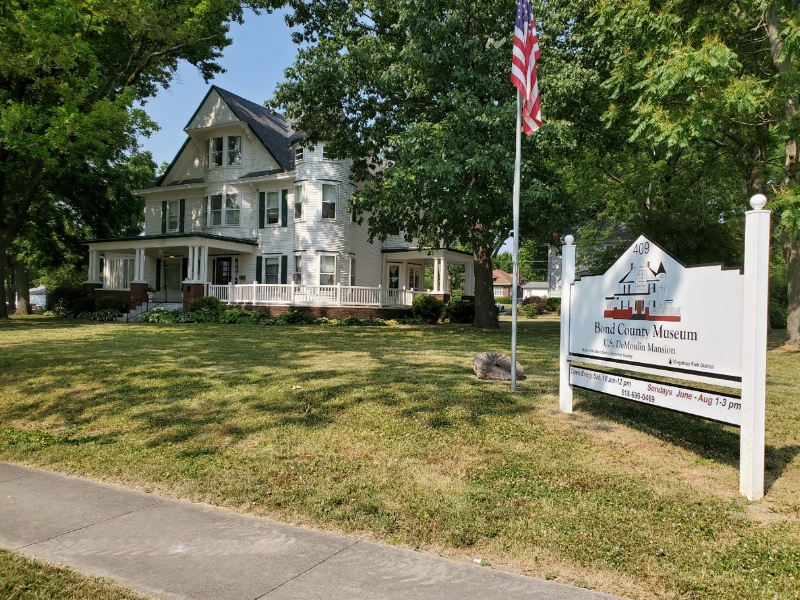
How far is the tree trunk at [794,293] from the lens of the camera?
52.6ft

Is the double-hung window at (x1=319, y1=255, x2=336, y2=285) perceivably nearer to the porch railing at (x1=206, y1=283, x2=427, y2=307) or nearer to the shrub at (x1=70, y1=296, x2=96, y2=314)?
the porch railing at (x1=206, y1=283, x2=427, y2=307)

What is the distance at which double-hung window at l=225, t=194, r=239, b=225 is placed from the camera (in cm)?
2869

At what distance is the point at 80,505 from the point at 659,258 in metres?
5.52

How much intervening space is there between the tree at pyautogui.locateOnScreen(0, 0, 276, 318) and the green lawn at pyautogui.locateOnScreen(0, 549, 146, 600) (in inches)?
499

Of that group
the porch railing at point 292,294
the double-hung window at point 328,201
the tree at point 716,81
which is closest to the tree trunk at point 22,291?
the porch railing at point 292,294

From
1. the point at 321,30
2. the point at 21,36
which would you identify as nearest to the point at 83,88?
the point at 21,36

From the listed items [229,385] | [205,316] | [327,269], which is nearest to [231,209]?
[327,269]

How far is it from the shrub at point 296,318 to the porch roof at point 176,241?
18.4 feet

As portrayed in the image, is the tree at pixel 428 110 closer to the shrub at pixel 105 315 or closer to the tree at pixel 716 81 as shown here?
the tree at pixel 716 81

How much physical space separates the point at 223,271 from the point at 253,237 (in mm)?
2674

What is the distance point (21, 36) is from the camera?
43.6 feet

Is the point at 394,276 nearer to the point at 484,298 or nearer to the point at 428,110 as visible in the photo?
the point at 484,298

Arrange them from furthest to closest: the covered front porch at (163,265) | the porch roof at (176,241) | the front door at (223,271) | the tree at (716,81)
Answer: the front door at (223,271), the covered front porch at (163,265), the porch roof at (176,241), the tree at (716,81)

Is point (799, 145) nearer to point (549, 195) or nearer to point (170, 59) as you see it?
point (549, 195)
